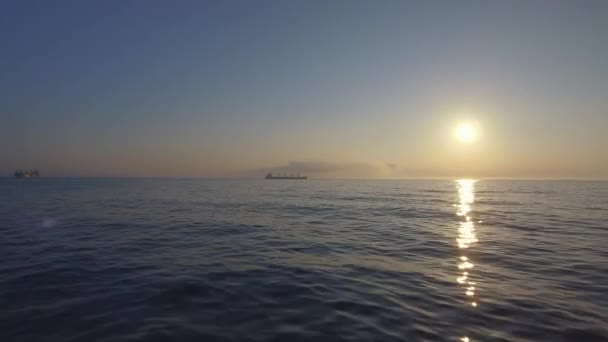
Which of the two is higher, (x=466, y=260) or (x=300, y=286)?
(x=300, y=286)

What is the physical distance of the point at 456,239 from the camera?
736 inches

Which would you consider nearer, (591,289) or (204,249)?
(591,289)

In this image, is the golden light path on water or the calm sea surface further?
the golden light path on water

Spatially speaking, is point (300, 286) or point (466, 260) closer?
point (300, 286)

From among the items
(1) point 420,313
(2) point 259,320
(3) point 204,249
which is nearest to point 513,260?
(1) point 420,313

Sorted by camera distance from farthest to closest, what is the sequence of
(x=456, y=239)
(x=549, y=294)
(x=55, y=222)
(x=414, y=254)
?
(x=55, y=222) → (x=456, y=239) → (x=414, y=254) → (x=549, y=294)

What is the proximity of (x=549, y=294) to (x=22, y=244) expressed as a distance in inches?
941

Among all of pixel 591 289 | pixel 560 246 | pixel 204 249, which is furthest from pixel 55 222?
pixel 560 246

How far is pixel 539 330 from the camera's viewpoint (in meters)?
7.23

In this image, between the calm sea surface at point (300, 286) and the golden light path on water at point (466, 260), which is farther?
the golden light path on water at point (466, 260)

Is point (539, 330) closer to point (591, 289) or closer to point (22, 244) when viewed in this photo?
point (591, 289)

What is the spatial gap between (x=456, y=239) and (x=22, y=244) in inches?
976

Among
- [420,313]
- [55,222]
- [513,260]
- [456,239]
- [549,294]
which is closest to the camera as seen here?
[420,313]

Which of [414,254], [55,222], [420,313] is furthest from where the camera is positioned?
[55,222]
